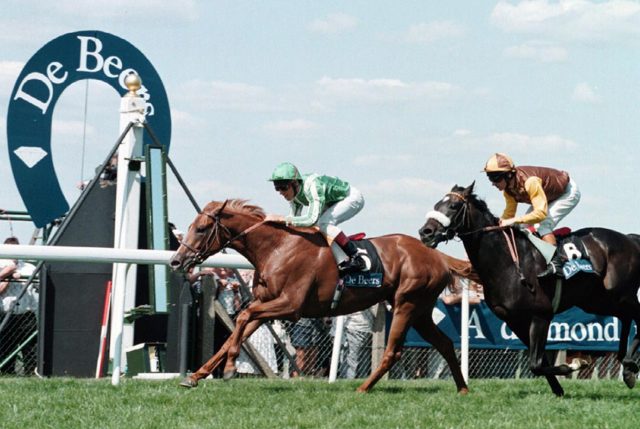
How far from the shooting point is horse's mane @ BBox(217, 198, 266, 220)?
29.3ft

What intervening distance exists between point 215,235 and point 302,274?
2.49 ft

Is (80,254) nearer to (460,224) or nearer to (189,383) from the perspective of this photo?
(189,383)

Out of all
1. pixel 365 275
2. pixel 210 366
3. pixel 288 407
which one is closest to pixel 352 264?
pixel 365 275

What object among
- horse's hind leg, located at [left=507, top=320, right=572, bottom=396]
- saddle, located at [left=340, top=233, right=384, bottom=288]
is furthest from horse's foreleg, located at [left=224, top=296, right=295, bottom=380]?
horse's hind leg, located at [left=507, top=320, right=572, bottom=396]

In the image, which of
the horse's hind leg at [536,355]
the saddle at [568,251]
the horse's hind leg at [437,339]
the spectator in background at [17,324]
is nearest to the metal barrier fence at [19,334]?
the spectator in background at [17,324]

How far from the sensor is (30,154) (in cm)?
1133

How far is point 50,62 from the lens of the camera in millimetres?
11492

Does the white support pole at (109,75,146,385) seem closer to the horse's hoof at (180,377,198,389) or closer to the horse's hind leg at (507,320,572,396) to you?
the horse's hoof at (180,377,198,389)

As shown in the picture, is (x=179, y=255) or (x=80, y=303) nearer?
(x=179, y=255)

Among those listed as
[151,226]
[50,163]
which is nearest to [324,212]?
[151,226]

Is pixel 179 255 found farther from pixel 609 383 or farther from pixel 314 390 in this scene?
pixel 609 383

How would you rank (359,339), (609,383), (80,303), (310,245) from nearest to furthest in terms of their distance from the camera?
(310,245), (609,383), (80,303), (359,339)

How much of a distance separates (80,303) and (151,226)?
39.4 inches

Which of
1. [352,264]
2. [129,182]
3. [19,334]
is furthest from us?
[19,334]
